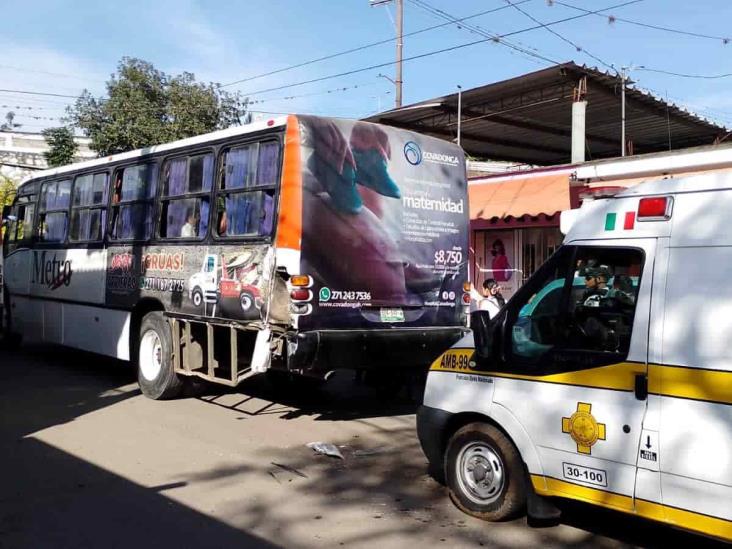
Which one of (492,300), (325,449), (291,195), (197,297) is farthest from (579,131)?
(325,449)

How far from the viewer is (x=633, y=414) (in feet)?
13.2

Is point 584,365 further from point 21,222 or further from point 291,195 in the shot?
point 21,222

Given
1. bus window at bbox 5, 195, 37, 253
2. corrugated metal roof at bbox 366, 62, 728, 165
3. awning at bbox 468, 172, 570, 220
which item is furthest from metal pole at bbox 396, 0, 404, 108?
bus window at bbox 5, 195, 37, 253

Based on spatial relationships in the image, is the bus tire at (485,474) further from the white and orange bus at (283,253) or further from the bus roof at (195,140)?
the bus roof at (195,140)

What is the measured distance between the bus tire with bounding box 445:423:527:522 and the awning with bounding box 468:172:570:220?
844 cm

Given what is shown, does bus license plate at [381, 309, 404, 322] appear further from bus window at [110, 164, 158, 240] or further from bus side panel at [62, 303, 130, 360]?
bus side panel at [62, 303, 130, 360]

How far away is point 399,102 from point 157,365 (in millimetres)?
15840

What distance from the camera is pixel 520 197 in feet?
45.3

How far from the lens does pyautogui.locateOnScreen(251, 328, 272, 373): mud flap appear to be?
6.99 metres

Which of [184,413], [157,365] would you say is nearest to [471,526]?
[184,413]

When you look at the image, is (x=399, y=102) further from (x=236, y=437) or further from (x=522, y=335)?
(x=522, y=335)

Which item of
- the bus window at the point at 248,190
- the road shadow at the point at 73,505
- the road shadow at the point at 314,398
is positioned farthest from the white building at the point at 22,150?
the road shadow at the point at 73,505

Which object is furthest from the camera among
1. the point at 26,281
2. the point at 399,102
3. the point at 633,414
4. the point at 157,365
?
the point at 399,102

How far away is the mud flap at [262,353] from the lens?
275 inches
